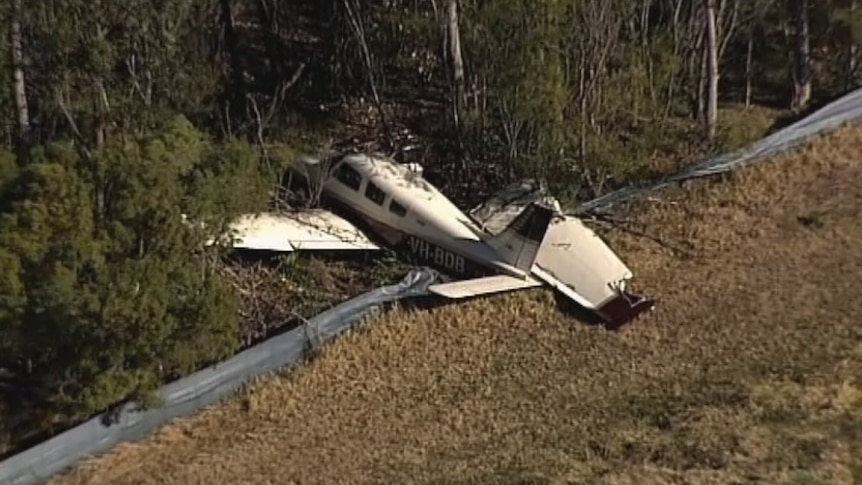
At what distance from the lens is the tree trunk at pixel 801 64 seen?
90.5 ft

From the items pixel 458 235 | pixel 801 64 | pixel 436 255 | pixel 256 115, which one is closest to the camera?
pixel 458 235

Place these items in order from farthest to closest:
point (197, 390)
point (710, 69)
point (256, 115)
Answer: point (710, 69), point (256, 115), point (197, 390)

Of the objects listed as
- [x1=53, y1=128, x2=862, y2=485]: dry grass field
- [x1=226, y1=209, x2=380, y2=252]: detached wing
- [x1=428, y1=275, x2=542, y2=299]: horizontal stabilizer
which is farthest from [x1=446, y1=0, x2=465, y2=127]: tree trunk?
[x1=428, y1=275, x2=542, y2=299]: horizontal stabilizer

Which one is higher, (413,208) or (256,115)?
(256,115)

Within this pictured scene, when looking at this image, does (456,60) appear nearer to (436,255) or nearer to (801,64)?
(436,255)

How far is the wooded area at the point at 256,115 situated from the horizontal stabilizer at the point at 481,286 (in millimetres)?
2951

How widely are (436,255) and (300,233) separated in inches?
85.5

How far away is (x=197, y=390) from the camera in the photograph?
17234 mm

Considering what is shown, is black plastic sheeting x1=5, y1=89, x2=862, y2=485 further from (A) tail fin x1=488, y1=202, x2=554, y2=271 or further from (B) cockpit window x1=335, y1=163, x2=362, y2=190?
(B) cockpit window x1=335, y1=163, x2=362, y2=190

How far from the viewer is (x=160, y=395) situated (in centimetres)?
1673

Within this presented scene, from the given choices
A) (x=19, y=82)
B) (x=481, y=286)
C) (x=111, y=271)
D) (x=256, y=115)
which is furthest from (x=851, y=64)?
(x=111, y=271)

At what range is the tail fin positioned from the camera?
731 inches

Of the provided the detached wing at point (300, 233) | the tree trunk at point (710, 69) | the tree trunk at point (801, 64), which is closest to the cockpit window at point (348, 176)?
the detached wing at point (300, 233)

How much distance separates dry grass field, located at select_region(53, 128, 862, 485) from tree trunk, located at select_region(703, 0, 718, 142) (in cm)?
393
